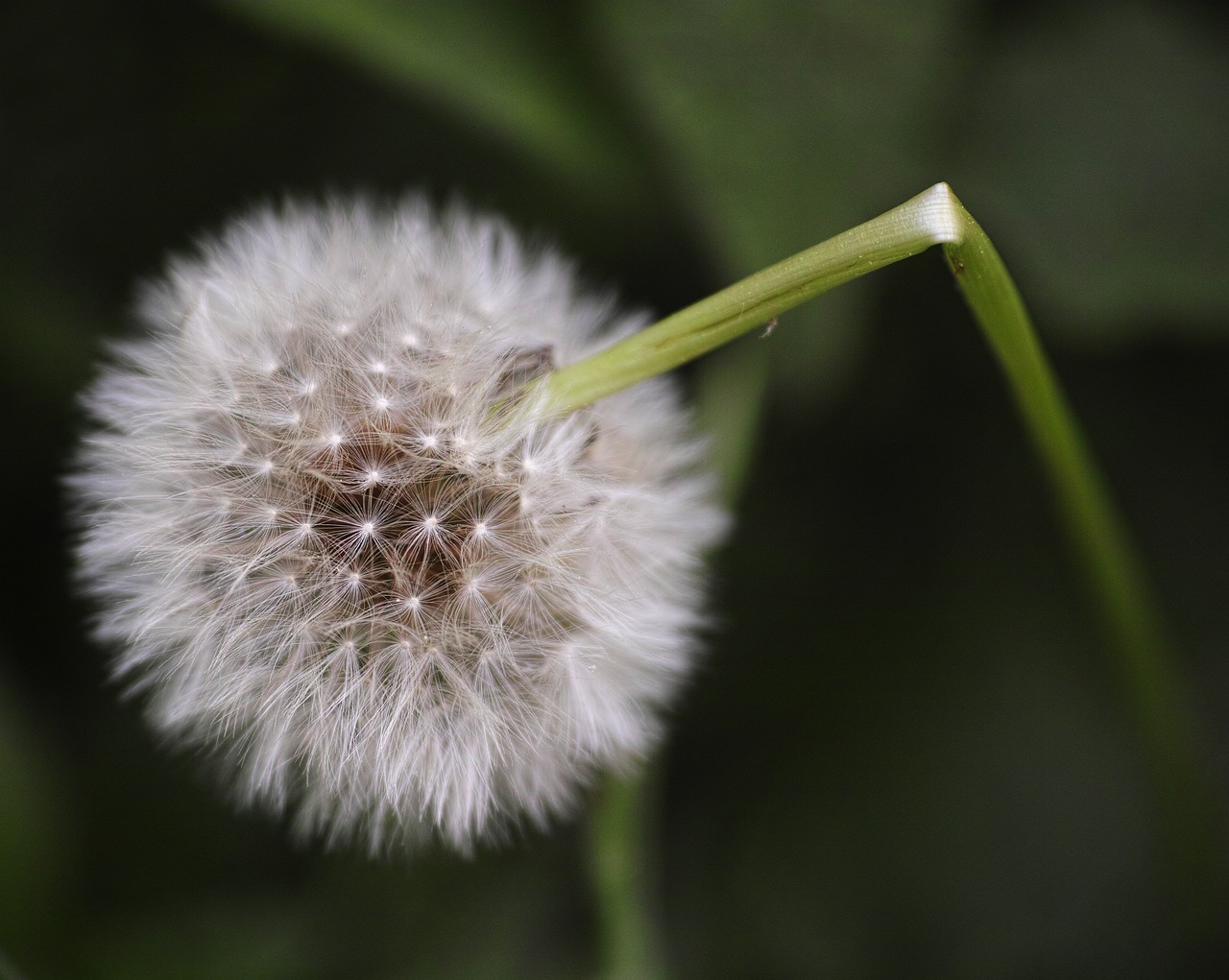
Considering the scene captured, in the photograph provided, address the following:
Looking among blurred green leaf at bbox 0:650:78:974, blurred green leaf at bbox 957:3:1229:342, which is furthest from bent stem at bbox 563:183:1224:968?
blurred green leaf at bbox 0:650:78:974

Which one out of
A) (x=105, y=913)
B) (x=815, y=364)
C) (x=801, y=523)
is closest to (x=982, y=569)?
(x=801, y=523)

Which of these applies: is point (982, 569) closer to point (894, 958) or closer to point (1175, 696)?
point (1175, 696)

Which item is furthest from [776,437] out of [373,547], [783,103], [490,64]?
[373,547]

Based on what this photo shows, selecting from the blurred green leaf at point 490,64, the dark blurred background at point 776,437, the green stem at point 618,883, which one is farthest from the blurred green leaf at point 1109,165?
Result: the green stem at point 618,883

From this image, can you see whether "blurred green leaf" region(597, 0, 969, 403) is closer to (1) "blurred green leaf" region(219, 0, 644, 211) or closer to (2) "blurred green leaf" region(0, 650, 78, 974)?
(1) "blurred green leaf" region(219, 0, 644, 211)

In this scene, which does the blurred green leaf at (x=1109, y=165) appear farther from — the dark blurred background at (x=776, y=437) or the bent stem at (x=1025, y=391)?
the bent stem at (x=1025, y=391)

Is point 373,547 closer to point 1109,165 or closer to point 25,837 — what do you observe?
point 25,837
